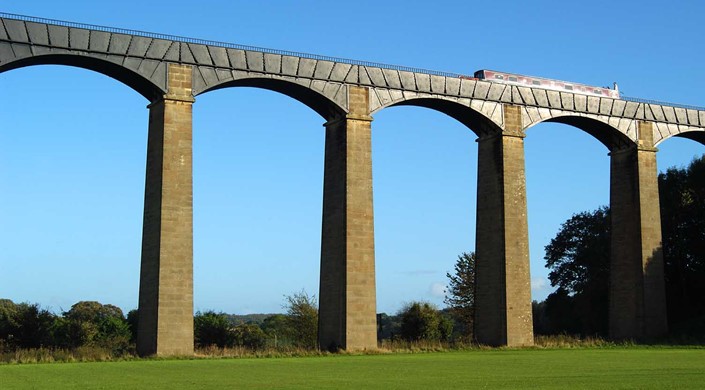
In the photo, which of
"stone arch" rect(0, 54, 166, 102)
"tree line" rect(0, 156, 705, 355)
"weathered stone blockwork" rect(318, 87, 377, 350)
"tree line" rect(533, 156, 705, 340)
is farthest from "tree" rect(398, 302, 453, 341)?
"stone arch" rect(0, 54, 166, 102)

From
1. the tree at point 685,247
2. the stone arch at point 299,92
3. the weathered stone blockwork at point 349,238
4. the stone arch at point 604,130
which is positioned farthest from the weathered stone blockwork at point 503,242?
the tree at point 685,247

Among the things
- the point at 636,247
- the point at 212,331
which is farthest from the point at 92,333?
the point at 636,247

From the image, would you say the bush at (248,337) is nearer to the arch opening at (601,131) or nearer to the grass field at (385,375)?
the arch opening at (601,131)

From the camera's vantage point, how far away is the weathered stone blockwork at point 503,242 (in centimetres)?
5000

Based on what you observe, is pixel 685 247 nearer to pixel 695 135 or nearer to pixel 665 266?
pixel 665 266

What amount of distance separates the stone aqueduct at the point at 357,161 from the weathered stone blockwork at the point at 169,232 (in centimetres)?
5

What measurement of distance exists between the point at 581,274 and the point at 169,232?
40333mm

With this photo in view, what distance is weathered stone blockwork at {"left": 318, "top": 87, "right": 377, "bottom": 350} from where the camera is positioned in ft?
147

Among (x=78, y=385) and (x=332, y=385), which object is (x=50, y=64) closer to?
(x=78, y=385)

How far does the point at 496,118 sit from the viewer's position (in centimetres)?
5150

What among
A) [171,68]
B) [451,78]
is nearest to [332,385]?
[171,68]

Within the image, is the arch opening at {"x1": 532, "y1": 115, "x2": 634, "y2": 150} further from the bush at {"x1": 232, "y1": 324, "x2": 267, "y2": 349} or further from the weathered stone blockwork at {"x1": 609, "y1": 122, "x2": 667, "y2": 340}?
the bush at {"x1": 232, "y1": 324, "x2": 267, "y2": 349}

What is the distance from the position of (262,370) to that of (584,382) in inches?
424

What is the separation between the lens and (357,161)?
4631 centimetres
